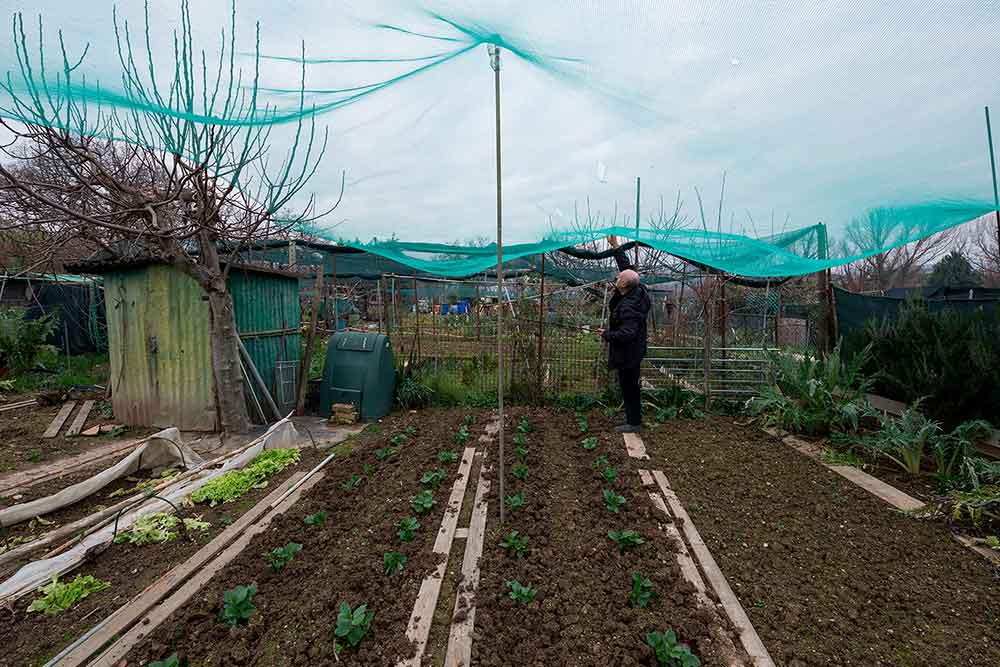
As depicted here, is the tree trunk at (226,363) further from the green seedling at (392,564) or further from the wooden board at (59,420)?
the green seedling at (392,564)

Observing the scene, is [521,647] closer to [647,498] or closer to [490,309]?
[647,498]

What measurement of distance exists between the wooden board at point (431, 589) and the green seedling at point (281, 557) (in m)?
0.78

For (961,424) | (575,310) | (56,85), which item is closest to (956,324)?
(961,424)

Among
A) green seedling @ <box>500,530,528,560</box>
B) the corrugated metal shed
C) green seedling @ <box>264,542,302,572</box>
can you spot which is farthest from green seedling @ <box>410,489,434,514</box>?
the corrugated metal shed

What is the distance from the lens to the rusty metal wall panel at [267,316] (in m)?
5.56

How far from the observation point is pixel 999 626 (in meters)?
1.98

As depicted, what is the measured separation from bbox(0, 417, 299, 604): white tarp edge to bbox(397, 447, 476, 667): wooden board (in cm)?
196

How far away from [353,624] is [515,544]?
0.99 meters

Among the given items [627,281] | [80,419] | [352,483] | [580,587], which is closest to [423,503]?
[352,483]

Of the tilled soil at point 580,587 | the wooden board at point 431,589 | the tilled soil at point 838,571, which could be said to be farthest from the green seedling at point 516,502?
the tilled soil at point 838,571

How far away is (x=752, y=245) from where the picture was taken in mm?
5137

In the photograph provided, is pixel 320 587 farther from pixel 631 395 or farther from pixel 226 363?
pixel 631 395

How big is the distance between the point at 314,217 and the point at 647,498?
439 centimetres

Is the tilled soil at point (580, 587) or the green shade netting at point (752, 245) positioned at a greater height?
the green shade netting at point (752, 245)
